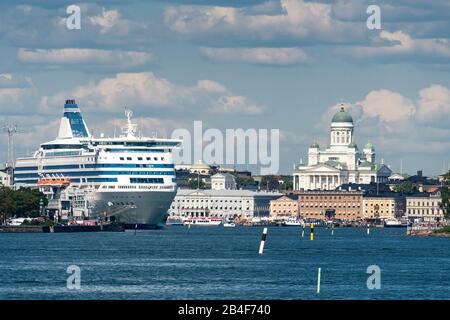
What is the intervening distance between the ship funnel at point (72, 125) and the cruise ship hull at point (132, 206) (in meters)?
23.3

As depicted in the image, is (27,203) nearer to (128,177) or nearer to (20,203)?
(20,203)

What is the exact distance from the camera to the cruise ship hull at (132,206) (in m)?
131

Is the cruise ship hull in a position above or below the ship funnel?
below

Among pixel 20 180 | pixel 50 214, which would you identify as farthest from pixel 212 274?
pixel 20 180

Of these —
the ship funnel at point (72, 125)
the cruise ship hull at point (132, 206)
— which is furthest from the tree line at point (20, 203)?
the ship funnel at point (72, 125)

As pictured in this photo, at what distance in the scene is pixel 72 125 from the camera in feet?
518

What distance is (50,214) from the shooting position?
468 ft

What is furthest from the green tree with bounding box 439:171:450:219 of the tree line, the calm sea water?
the calm sea water

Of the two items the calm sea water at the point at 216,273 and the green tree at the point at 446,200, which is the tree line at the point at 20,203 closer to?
the green tree at the point at 446,200

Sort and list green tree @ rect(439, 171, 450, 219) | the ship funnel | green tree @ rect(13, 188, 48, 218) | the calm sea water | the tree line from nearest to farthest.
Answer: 1. the calm sea water
2. the tree line
3. green tree @ rect(439, 171, 450, 219)
4. green tree @ rect(13, 188, 48, 218)
5. the ship funnel

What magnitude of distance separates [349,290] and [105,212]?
8884cm

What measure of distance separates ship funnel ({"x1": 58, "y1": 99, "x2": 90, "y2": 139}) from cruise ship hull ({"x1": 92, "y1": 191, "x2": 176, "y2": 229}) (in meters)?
23.3

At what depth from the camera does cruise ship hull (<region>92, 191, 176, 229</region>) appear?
131 m

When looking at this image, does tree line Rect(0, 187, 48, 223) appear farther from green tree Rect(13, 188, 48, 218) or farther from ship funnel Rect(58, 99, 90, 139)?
ship funnel Rect(58, 99, 90, 139)
